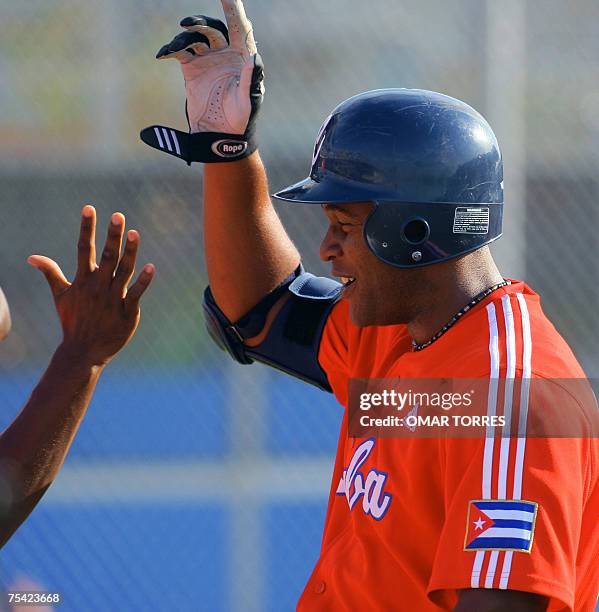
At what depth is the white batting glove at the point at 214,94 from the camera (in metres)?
2.58

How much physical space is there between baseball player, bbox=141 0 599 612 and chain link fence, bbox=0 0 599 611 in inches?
74.4

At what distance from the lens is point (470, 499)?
1.84 m

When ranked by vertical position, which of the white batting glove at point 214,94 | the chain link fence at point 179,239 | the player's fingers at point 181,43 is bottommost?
the chain link fence at point 179,239

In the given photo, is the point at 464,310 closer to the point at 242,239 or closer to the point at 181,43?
the point at 242,239

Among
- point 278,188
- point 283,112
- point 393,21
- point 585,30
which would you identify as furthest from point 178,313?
point 585,30

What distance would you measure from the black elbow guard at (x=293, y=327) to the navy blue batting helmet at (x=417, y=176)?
574 millimetres

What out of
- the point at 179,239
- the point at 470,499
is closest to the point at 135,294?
the point at 470,499

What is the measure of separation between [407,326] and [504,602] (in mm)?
729

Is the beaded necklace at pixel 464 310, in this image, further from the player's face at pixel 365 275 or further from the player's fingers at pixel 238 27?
the player's fingers at pixel 238 27

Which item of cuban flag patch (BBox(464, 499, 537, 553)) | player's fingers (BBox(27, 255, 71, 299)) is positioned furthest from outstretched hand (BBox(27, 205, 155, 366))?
cuban flag patch (BBox(464, 499, 537, 553))

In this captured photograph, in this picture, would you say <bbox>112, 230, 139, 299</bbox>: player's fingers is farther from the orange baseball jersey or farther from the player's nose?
the orange baseball jersey

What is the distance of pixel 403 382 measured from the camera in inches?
89.4

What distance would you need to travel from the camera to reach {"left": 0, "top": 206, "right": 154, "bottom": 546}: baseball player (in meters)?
2.20

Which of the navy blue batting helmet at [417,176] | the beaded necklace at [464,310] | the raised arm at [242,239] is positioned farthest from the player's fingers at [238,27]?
the beaded necklace at [464,310]
